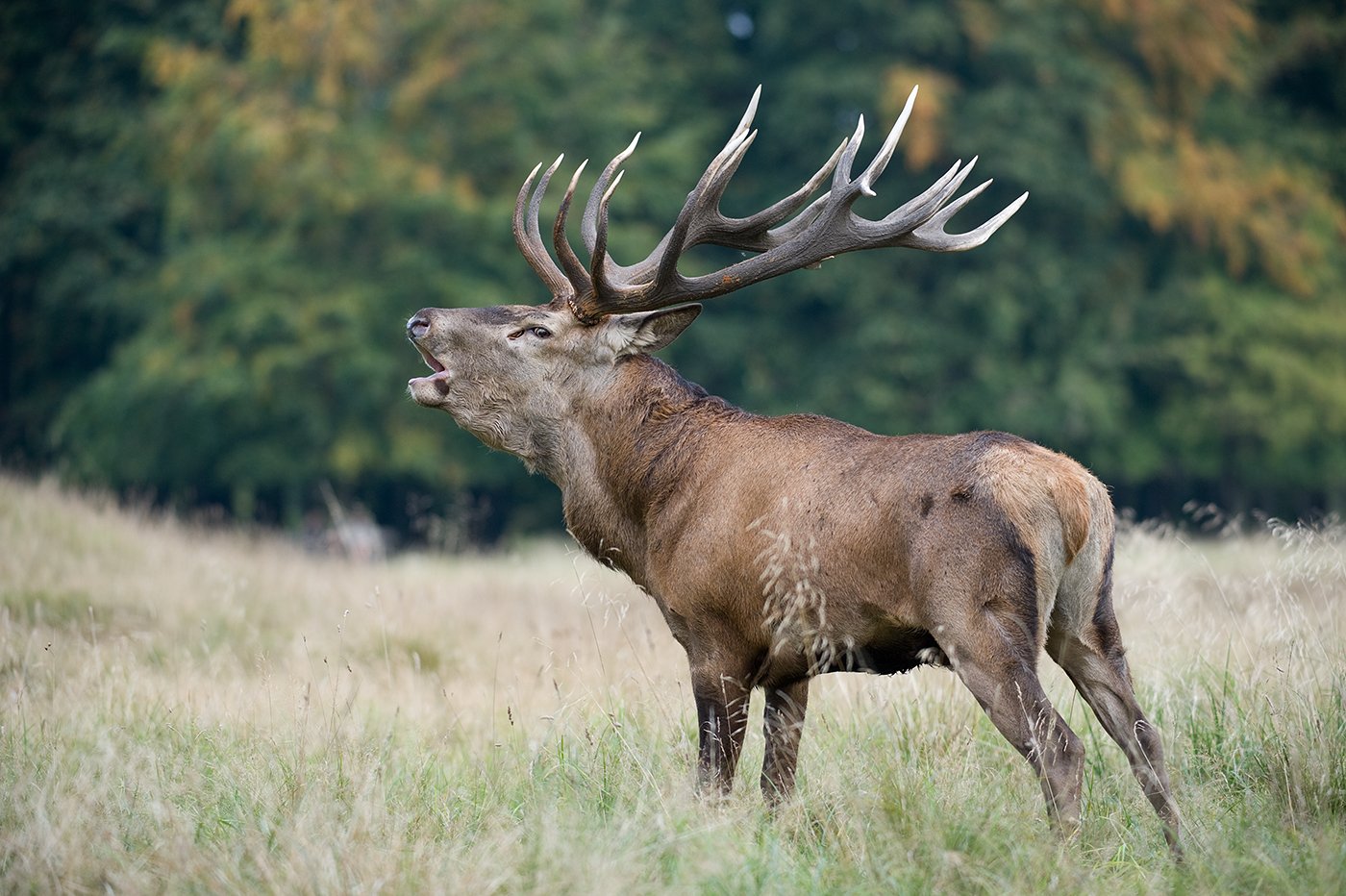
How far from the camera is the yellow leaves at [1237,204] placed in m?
21.0

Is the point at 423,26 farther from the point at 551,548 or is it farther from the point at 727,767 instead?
the point at 727,767

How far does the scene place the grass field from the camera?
13.5 feet

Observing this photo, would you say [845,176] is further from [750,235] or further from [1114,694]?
[1114,694]

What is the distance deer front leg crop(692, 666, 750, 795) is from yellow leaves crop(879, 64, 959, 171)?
633 inches

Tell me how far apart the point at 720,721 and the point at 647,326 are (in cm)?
171

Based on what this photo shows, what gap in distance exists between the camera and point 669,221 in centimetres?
2231

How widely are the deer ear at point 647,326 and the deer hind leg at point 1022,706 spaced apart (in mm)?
1968

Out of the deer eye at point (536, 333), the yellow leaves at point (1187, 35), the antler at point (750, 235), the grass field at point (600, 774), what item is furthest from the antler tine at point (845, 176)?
the yellow leaves at point (1187, 35)

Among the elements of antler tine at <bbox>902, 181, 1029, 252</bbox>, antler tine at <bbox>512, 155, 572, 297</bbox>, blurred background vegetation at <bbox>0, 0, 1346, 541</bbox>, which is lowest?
blurred background vegetation at <bbox>0, 0, 1346, 541</bbox>

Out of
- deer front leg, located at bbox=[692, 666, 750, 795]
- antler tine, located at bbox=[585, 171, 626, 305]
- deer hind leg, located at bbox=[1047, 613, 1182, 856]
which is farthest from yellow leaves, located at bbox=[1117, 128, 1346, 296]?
deer front leg, located at bbox=[692, 666, 750, 795]

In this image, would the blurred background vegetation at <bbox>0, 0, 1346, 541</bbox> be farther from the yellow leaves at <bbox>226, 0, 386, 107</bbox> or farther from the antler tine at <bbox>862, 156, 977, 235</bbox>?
the antler tine at <bbox>862, 156, 977, 235</bbox>

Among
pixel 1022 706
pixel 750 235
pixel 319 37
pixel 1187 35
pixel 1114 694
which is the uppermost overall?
pixel 1187 35

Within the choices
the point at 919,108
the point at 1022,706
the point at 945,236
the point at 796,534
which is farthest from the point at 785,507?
the point at 919,108

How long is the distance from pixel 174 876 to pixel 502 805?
3.84 feet
